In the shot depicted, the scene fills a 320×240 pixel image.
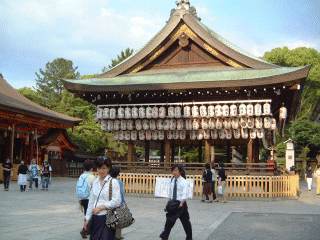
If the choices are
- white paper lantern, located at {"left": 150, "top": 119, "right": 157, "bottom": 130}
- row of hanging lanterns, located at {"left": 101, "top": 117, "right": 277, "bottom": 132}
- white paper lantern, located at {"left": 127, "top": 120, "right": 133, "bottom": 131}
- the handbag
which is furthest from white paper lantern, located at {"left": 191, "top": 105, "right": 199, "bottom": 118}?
the handbag

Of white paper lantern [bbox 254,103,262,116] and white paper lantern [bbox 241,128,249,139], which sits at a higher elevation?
white paper lantern [bbox 254,103,262,116]

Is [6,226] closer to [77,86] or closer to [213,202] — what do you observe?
[213,202]

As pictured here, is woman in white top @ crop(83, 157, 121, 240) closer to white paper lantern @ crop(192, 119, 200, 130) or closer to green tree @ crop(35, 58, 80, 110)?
white paper lantern @ crop(192, 119, 200, 130)

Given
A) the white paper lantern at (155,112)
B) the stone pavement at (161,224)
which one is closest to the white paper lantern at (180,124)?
the white paper lantern at (155,112)

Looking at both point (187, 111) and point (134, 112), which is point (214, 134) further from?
point (134, 112)

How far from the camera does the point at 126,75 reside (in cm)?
2094

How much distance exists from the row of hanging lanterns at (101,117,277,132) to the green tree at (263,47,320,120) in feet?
89.7

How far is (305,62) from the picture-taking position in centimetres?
4272

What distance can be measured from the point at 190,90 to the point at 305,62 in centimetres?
2968

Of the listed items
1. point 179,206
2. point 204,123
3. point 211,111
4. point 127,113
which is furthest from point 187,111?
point 179,206

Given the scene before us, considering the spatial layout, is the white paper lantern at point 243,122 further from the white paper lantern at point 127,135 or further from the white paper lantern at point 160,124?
the white paper lantern at point 127,135

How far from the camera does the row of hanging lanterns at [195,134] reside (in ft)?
58.9

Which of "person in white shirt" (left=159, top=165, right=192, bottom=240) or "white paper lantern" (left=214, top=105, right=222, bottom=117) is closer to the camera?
"person in white shirt" (left=159, top=165, right=192, bottom=240)

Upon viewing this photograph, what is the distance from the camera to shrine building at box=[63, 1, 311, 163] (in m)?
17.4
